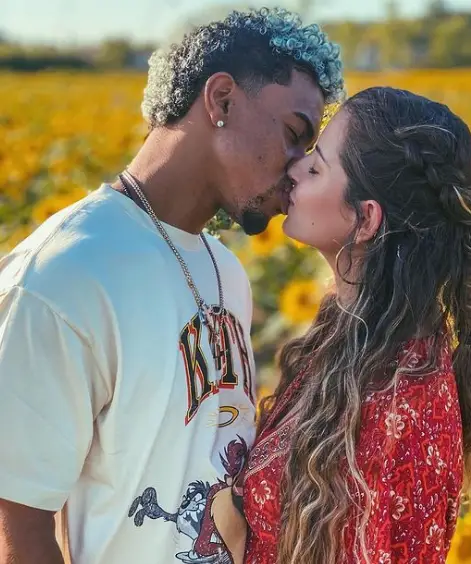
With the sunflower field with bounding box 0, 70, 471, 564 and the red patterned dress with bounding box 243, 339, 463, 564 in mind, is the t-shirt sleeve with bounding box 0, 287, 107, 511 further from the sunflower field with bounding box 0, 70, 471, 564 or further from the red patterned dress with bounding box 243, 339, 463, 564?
the sunflower field with bounding box 0, 70, 471, 564

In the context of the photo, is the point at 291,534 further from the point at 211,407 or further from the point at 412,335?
the point at 412,335

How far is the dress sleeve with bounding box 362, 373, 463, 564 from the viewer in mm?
2166

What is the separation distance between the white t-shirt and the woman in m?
0.15

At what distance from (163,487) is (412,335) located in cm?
63

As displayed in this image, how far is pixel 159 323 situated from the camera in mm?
2186

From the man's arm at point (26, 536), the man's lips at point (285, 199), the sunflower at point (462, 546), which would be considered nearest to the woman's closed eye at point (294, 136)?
the man's lips at point (285, 199)

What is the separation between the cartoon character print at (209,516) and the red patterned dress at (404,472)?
4 cm

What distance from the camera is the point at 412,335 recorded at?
2355 mm

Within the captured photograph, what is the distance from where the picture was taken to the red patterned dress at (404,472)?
85.4 inches

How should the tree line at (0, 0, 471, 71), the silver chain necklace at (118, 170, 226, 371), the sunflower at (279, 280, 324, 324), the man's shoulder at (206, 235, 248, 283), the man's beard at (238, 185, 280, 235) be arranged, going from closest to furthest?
the silver chain necklace at (118, 170, 226, 371) < the man's beard at (238, 185, 280, 235) < the man's shoulder at (206, 235, 248, 283) < the sunflower at (279, 280, 324, 324) < the tree line at (0, 0, 471, 71)

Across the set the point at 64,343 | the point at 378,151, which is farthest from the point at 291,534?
the point at 378,151

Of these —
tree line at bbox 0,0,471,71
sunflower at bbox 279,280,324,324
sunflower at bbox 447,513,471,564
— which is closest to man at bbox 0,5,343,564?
sunflower at bbox 447,513,471,564

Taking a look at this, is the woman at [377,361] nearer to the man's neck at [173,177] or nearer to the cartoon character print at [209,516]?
the cartoon character print at [209,516]

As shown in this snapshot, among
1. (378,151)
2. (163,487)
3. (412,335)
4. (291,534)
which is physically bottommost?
(291,534)
